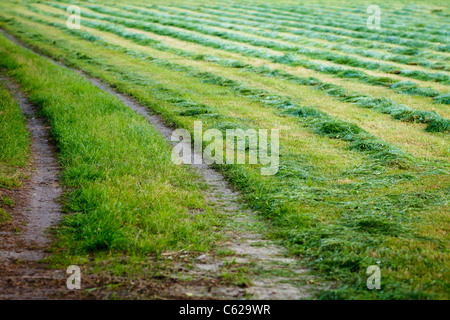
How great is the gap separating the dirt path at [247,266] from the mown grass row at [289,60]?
31.2ft

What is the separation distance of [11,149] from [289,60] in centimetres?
1355

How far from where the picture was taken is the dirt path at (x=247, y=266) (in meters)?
4.63

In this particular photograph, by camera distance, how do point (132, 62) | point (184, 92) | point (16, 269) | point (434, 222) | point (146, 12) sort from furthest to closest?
point (146, 12) < point (132, 62) < point (184, 92) < point (434, 222) < point (16, 269)

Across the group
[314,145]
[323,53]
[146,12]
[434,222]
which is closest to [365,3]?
[146,12]

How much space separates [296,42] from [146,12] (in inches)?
→ 663

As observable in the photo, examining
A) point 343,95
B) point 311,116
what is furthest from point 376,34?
point 311,116

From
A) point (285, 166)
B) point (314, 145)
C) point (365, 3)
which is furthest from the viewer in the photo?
point (365, 3)

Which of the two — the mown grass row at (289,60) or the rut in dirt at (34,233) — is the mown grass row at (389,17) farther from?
the rut in dirt at (34,233)

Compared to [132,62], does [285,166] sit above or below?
below

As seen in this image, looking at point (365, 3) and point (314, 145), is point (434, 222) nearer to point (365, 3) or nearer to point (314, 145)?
point (314, 145)

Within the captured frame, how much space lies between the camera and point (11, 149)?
877 centimetres

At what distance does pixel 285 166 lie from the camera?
26.8 feet

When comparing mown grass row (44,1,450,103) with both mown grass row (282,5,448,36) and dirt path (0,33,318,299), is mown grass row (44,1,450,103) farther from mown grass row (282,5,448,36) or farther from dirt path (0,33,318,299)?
mown grass row (282,5,448,36)
